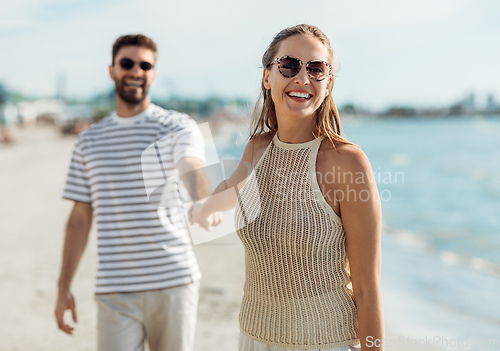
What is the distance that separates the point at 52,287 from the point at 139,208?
4247 mm

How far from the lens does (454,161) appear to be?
35.4 metres

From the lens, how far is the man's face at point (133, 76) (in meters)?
2.57

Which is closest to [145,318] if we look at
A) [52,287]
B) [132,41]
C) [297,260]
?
[297,260]

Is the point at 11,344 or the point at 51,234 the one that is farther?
the point at 51,234

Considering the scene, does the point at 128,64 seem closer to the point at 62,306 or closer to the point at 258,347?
→ the point at 62,306

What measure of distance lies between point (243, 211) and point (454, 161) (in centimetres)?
3742

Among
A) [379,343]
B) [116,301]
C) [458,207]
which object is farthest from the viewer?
[458,207]

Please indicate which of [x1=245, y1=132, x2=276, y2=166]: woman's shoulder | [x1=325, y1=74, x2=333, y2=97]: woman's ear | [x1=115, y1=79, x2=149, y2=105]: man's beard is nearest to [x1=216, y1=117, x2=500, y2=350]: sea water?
[x1=245, y1=132, x2=276, y2=166]: woman's shoulder

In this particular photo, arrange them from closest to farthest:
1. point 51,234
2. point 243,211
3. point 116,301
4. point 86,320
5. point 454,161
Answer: point 243,211
point 116,301
point 86,320
point 51,234
point 454,161

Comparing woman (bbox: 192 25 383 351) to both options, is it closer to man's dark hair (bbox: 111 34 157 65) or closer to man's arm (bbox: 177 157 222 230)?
man's arm (bbox: 177 157 222 230)

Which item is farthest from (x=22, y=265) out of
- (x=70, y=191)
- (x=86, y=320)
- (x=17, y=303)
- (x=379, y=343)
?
(x=379, y=343)

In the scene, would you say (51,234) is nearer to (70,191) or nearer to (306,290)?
(70,191)

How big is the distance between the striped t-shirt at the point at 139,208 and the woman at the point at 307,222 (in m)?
0.60

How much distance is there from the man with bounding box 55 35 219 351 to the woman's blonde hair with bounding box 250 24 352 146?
0.41 m
